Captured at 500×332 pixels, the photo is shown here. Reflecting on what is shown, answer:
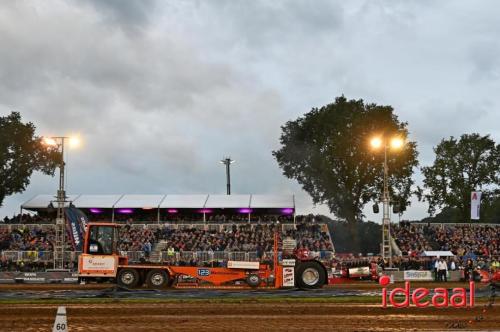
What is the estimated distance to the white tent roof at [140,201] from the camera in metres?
50.1

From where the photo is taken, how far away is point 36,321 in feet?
A: 46.3

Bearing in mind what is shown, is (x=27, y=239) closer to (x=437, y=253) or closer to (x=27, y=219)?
(x=27, y=219)

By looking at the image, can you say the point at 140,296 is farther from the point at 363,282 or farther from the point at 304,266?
the point at 363,282

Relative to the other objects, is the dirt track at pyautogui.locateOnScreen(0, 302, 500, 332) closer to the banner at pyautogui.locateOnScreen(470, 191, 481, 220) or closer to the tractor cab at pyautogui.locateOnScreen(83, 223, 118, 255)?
the tractor cab at pyautogui.locateOnScreen(83, 223, 118, 255)

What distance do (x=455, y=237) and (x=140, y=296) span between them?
33.4 meters

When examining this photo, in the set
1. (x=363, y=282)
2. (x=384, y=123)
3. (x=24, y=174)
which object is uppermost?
(x=384, y=123)

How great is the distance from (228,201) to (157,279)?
28.1 metres

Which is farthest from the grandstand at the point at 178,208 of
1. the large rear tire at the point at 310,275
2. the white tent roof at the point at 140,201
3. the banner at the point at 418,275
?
the large rear tire at the point at 310,275

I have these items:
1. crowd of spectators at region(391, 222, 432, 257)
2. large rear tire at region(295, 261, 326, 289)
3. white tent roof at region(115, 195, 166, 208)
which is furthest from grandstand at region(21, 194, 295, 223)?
large rear tire at region(295, 261, 326, 289)

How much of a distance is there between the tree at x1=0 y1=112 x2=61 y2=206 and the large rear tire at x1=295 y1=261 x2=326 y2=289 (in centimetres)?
4119

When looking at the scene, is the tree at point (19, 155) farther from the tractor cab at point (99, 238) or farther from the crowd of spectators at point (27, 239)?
the tractor cab at point (99, 238)

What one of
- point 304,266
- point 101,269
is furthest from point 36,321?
→ point 304,266

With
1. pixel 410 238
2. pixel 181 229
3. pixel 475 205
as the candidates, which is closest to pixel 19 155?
pixel 181 229

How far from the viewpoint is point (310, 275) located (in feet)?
75.4
